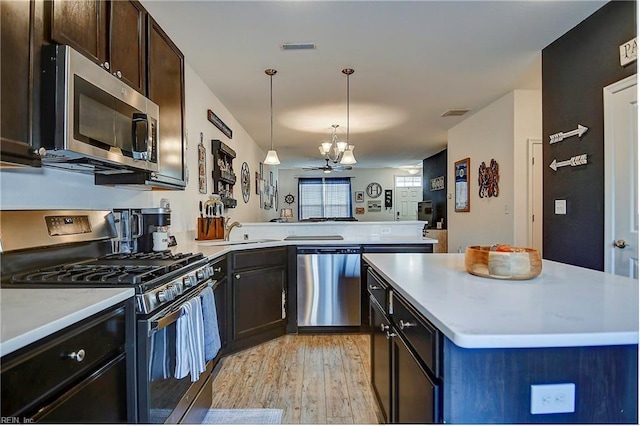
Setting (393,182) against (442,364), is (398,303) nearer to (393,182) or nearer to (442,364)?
(442,364)

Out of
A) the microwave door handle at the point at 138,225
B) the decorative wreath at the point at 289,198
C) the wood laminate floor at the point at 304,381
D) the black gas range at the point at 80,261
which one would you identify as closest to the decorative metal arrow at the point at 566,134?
the wood laminate floor at the point at 304,381

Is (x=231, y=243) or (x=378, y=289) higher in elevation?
(x=231, y=243)

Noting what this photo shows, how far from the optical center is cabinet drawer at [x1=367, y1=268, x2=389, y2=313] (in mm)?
1681

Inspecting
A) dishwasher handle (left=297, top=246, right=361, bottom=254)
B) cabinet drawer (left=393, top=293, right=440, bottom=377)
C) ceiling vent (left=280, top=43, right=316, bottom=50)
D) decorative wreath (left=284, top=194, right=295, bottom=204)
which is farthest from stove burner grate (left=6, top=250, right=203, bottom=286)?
decorative wreath (left=284, top=194, right=295, bottom=204)

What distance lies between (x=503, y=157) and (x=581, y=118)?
5.48ft

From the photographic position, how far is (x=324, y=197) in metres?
11.6

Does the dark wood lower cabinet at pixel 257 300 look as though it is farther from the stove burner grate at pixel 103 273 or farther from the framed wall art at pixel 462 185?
the framed wall art at pixel 462 185

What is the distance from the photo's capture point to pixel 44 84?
123cm

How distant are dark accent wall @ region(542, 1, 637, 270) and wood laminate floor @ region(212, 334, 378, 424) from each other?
187 centimetres

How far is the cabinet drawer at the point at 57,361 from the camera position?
796 millimetres

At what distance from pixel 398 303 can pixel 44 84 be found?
1.49 m

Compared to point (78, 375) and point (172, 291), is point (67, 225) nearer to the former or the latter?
point (172, 291)

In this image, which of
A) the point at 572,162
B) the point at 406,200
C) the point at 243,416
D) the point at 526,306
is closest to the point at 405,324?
the point at 526,306

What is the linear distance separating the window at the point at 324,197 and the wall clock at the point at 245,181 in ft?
17.8
